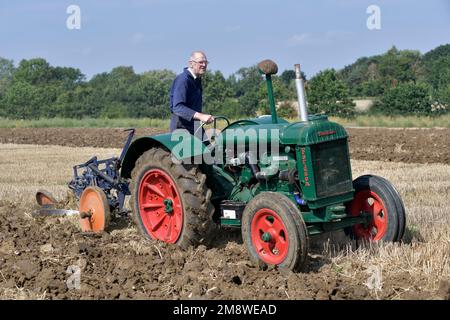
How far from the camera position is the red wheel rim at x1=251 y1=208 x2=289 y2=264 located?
4.89 metres

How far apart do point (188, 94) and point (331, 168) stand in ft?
5.68

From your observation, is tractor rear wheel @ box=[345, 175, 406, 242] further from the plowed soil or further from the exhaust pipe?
the plowed soil

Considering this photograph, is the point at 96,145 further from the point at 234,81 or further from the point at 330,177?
the point at 234,81

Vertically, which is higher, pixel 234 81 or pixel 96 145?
pixel 234 81

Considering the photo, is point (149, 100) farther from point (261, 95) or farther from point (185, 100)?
point (185, 100)

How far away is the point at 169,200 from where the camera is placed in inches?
232

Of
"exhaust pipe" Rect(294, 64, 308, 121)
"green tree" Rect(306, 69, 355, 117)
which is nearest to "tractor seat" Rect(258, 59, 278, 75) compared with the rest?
"exhaust pipe" Rect(294, 64, 308, 121)

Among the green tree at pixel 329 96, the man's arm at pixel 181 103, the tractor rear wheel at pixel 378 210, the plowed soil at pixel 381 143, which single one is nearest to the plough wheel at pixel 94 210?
the man's arm at pixel 181 103

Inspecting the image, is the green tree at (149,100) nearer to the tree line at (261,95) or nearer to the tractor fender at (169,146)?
the tree line at (261,95)

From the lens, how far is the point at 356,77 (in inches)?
2030

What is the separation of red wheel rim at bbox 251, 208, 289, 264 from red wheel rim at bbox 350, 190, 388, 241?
3.52 feet

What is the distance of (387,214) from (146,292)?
2.27 m
